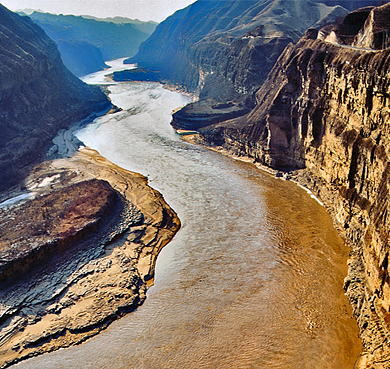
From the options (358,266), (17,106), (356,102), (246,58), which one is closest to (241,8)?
(246,58)

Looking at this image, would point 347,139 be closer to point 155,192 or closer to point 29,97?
point 155,192

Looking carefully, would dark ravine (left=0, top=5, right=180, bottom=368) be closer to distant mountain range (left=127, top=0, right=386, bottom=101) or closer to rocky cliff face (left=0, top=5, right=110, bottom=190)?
rocky cliff face (left=0, top=5, right=110, bottom=190)

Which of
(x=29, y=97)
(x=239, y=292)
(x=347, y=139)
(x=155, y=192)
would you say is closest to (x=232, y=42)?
(x=29, y=97)

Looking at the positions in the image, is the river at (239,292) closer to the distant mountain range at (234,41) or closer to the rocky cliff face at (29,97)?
the rocky cliff face at (29,97)

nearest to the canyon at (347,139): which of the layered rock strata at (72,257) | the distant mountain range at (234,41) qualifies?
the distant mountain range at (234,41)

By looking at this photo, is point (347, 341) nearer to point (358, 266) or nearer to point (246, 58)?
point (358, 266)

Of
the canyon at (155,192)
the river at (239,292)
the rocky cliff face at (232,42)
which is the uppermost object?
the rocky cliff face at (232,42)
